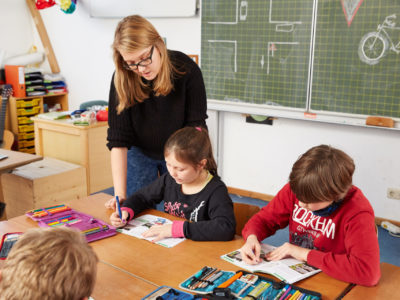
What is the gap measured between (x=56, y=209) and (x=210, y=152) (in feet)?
2.23

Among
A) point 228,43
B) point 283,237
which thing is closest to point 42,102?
point 228,43

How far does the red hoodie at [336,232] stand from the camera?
1240mm

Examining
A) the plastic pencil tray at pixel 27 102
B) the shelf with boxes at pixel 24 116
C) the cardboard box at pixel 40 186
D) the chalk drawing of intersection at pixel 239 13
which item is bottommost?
the cardboard box at pixel 40 186

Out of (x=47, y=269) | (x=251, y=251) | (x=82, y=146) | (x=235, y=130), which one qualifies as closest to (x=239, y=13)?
(x=235, y=130)

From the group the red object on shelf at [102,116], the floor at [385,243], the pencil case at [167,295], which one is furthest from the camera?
the red object on shelf at [102,116]

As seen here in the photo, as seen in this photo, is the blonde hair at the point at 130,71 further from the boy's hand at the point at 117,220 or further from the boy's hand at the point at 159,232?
the boy's hand at the point at 159,232

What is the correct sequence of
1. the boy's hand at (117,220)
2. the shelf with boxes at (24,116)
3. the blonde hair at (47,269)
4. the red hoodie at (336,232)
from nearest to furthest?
the blonde hair at (47,269), the red hoodie at (336,232), the boy's hand at (117,220), the shelf with boxes at (24,116)

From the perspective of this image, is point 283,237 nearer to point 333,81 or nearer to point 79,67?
point 333,81

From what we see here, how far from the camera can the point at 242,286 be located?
1.18 metres

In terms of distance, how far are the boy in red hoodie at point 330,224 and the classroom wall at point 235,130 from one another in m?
1.91

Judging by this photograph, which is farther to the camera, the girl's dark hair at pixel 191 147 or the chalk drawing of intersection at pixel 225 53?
the chalk drawing of intersection at pixel 225 53

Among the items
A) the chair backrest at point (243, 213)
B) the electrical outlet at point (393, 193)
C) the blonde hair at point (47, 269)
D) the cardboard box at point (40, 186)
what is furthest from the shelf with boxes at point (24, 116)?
the blonde hair at point (47, 269)

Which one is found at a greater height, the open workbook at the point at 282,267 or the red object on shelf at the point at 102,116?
the red object on shelf at the point at 102,116

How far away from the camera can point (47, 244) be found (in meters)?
0.78
